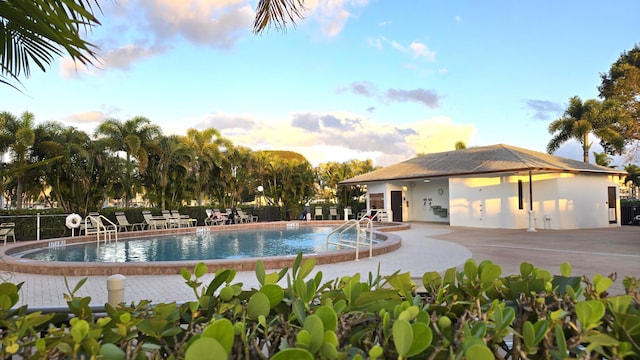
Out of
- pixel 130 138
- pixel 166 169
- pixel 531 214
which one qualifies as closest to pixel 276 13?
pixel 531 214

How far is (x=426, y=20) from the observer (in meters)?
15.1

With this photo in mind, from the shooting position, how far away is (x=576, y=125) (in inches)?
1020

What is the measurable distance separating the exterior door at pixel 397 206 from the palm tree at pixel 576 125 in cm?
1125

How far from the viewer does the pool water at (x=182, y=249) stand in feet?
40.4

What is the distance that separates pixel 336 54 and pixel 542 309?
662 inches

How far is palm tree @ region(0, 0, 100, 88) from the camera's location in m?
1.69

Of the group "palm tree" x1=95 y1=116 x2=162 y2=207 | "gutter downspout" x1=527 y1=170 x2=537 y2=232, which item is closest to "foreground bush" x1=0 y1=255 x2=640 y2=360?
"gutter downspout" x1=527 y1=170 x2=537 y2=232

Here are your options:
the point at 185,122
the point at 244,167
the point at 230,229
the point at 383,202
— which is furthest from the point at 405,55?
the point at 185,122

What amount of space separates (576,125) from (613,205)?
20.5ft

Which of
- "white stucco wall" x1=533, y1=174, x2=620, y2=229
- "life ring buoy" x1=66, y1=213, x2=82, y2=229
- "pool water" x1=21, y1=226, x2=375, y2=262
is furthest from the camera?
"white stucco wall" x1=533, y1=174, x2=620, y2=229

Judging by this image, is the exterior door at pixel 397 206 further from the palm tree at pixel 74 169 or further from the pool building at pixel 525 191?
the palm tree at pixel 74 169

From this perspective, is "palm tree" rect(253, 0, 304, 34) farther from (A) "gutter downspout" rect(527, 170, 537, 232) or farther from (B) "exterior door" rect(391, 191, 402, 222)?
(B) "exterior door" rect(391, 191, 402, 222)

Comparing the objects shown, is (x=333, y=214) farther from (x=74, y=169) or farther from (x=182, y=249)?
(x=74, y=169)

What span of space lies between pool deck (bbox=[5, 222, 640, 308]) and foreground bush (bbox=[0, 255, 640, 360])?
396 cm
